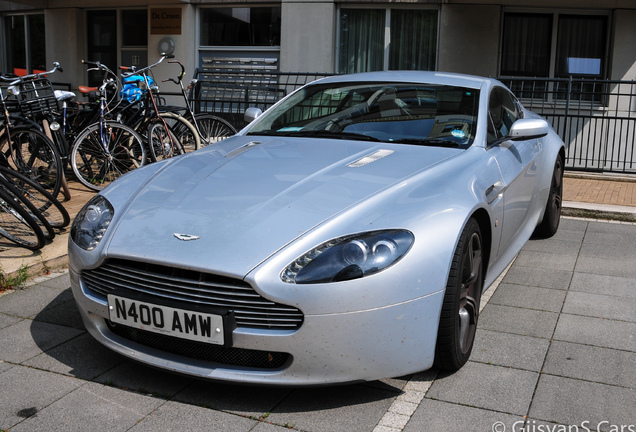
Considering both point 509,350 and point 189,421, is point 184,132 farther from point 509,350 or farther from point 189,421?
point 189,421

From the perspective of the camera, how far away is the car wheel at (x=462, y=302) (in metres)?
3.01

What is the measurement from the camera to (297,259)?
9.09ft

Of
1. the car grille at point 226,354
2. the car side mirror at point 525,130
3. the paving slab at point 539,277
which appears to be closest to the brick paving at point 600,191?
the paving slab at point 539,277

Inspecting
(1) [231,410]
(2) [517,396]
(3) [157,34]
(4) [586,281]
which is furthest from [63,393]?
(3) [157,34]

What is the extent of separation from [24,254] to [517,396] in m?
3.57

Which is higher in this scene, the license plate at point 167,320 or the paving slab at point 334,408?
the license plate at point 167,320

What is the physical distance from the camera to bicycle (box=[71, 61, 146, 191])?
22.9 ft

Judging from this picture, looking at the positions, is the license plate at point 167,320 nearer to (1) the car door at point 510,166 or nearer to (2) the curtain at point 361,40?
(1) the car door at point 510,166

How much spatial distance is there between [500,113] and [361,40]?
860 centimetres

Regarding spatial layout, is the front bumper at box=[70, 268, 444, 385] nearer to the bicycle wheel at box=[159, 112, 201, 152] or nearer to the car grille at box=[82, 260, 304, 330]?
the car grille at box=[82, 260, 304, 330]

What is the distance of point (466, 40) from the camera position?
487 inches

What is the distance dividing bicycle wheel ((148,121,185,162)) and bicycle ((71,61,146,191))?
0.16m

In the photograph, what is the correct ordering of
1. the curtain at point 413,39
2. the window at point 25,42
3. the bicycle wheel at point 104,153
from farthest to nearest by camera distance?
the window at point 25,42 < the curtain at point 413,39 < the bicycle wheel at point 104,153

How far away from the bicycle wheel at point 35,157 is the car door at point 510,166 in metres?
3.63
